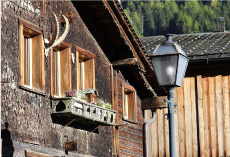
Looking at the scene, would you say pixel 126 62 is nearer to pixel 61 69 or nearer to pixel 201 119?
pixel 61 69

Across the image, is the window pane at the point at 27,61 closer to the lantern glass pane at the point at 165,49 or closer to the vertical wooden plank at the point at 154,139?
the lantern glass pane at the point at 165,49

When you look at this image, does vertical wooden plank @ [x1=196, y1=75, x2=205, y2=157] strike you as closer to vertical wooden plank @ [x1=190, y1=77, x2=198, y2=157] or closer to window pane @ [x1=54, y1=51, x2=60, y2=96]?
vertical wooden plank @ [x1=190, y1=77, x2=198, y2=157]

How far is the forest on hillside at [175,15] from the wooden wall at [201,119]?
72.4 meters

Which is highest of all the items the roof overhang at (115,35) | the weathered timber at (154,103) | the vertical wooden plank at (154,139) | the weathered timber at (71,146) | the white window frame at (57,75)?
the roof overhang at (115,35)

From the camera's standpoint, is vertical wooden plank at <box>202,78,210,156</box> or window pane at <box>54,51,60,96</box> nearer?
window pane at <box>54,51,60,96</box>

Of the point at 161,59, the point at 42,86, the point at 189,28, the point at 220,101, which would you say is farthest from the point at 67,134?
the point at 189,28

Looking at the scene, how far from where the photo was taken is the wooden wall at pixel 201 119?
22438 millimetres

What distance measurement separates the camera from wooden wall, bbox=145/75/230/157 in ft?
73.6

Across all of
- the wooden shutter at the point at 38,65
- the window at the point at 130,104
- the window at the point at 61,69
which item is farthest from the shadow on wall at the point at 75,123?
the window at the point at 130,104

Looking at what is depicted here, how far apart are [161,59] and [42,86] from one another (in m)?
4.03


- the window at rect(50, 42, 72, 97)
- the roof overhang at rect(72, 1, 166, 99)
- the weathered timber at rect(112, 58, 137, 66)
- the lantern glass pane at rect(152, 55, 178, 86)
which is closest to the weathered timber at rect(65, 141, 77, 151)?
the window at rect(50, 42, 72, 97)

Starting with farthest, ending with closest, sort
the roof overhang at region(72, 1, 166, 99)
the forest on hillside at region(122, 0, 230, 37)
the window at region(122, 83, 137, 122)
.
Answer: the forest on hillside at region(122, 0, 230, 37)
the window at region(122, 83, 137, 122)
the roof overhang at region(72, 1, 166, 99)

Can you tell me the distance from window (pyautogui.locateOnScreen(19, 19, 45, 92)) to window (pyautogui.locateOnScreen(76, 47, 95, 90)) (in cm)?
230

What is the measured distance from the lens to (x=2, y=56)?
12.5 meters
